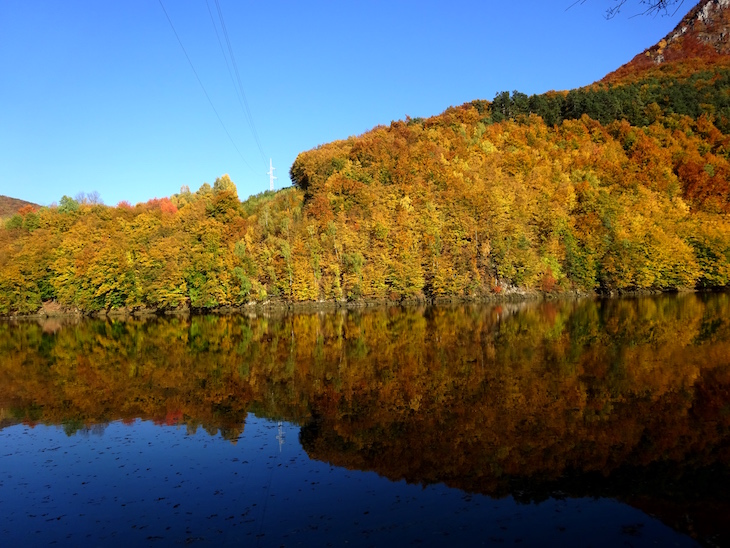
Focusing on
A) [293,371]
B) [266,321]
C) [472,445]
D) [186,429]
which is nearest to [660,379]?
[472,445]

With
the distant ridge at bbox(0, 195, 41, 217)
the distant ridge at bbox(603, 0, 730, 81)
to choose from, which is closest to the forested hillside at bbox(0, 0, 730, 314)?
the distant ridge at bbox(603, 0, 730, 81)

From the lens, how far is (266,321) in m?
51.3

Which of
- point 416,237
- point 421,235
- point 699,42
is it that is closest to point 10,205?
point 416,237

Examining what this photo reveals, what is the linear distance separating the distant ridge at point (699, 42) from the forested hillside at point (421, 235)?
171ft

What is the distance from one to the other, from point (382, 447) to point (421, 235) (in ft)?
192

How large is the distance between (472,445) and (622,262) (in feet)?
201

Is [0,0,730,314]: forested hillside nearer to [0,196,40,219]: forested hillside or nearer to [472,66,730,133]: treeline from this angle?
[472,66,730,133]: treeline

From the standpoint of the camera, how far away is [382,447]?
13641 mm

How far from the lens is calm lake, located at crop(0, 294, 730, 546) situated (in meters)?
9.50

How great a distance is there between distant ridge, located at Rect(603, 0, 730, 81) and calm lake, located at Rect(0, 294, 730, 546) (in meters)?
132

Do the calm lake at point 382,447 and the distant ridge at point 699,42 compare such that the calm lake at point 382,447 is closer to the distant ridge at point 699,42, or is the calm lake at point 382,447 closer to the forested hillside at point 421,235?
the forested hillside at point 421,235

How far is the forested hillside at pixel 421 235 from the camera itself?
220 ft

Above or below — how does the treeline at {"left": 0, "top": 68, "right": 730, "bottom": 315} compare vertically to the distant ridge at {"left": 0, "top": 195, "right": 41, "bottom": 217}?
below

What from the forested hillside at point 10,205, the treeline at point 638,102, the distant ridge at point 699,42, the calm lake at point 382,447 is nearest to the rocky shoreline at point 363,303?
the calm lake at point 382,447
